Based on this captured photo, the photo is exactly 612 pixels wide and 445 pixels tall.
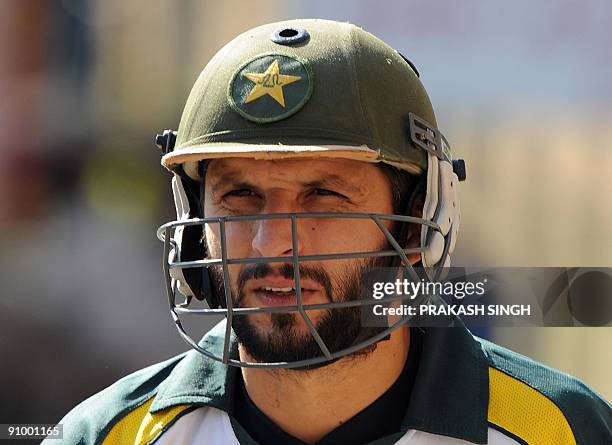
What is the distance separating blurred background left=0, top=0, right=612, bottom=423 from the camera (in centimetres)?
344

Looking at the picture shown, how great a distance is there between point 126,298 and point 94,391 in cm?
38

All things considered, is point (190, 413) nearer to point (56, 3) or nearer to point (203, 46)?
point (203, 46)

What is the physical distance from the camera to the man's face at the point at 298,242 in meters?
2.00

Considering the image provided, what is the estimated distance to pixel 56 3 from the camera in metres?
4.00

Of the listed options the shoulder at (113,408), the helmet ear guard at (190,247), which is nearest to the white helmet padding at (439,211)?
the helmet ear guard at (190,247)

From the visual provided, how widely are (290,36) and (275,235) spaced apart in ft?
1.52

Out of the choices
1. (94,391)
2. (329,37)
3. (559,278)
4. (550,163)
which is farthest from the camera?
(94,391)

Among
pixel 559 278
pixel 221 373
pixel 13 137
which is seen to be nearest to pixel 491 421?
pixel 221 373

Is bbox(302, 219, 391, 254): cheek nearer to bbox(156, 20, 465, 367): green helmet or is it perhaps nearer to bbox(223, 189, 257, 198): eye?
bbox(156, 20, 465, 367): green helmet

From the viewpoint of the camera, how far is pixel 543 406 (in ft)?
6.73

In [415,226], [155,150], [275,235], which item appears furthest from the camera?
[155,150]

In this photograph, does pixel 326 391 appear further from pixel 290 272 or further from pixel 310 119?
pixel 310 119

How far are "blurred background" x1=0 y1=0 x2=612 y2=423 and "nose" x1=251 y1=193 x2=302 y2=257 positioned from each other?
56.9 inches

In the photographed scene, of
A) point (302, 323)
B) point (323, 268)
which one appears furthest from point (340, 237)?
point (302, 323)
